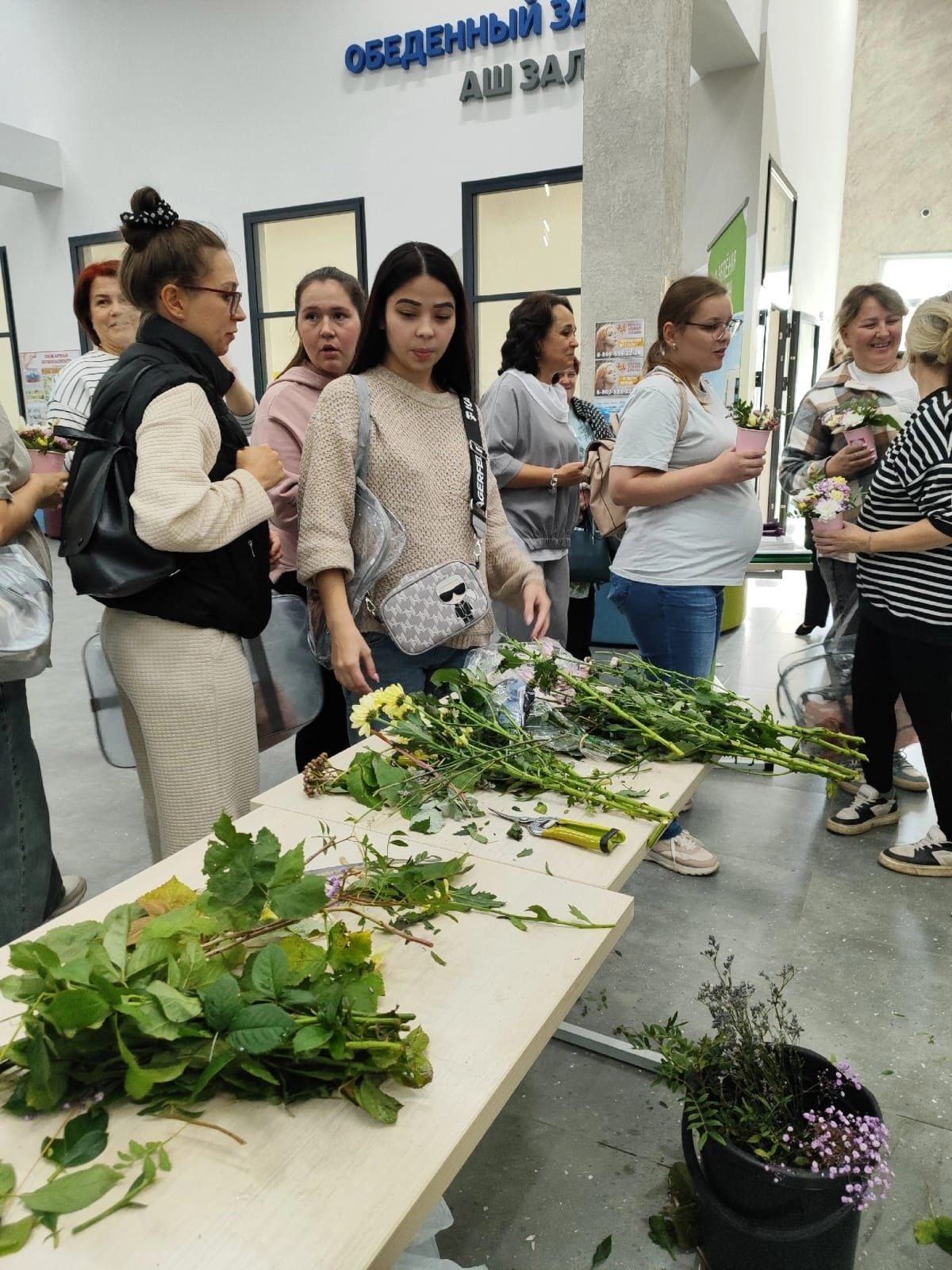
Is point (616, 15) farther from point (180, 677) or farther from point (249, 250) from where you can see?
point (249, 250)

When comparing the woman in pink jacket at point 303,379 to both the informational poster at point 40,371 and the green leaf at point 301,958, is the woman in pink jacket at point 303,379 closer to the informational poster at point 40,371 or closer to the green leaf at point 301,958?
the green leaf at point 301,958

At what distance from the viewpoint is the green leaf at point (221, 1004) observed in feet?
2.69

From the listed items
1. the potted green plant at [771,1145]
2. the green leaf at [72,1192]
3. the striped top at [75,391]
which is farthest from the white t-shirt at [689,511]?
the green leaf at [72,1192]

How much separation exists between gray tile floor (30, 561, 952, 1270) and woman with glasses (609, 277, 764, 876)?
0.39 meters

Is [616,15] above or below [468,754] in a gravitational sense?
above

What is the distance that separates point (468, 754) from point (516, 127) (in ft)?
24.3

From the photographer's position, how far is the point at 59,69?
9.36 metres

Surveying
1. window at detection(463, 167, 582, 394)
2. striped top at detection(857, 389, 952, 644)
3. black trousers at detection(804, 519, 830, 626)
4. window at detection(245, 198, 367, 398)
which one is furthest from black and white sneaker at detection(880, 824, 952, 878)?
window at detection(245, 198, 367, 398)

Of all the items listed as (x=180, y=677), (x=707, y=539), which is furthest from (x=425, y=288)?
(x=707, y=539)

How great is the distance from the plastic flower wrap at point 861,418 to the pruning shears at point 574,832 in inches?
81.7

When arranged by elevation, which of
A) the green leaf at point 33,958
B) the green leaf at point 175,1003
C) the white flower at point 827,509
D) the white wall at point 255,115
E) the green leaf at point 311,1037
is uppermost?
the white wall at point 255,115

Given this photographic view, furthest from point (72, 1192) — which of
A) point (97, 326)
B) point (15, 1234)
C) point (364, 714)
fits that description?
point (97, 326)

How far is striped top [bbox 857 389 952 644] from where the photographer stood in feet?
7.81

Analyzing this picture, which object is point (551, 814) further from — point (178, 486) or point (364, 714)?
point (178, 486)
